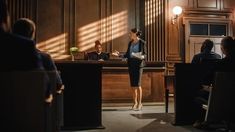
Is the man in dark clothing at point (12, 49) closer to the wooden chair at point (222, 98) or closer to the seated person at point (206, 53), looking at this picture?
the wooden chair at point (222, 98)

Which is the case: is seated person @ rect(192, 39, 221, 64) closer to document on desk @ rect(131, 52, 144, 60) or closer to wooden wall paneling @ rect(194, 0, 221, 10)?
document on desk @ rect(131, 52, 144, 60)

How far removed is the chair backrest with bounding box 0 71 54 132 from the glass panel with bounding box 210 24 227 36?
282 inches

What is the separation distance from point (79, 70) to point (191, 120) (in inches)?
65.6

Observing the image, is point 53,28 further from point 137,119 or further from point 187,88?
point 187,88

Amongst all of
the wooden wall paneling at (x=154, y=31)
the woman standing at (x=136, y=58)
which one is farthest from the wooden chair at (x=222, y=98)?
the wooden wall paneling at (x=154, y=31)

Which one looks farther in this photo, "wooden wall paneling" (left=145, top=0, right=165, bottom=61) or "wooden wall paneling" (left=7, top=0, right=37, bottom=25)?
"wooden wall paneling" (left=145, top=0, right=165, bottom=61)

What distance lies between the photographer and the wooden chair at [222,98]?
3795 millimetres

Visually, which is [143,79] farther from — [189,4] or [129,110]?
[189,4]

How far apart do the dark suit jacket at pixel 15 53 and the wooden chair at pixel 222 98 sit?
209 cm

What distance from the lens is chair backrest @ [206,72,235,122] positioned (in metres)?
3.79

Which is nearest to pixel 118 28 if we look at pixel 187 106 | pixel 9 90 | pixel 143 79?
pixel 143 79

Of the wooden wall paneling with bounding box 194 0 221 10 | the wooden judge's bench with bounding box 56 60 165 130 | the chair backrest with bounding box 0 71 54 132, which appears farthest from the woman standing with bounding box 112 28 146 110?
the chair backrest with bounding box 0 71 54 132

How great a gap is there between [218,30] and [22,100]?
24.3 feet

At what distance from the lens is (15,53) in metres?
2.54
